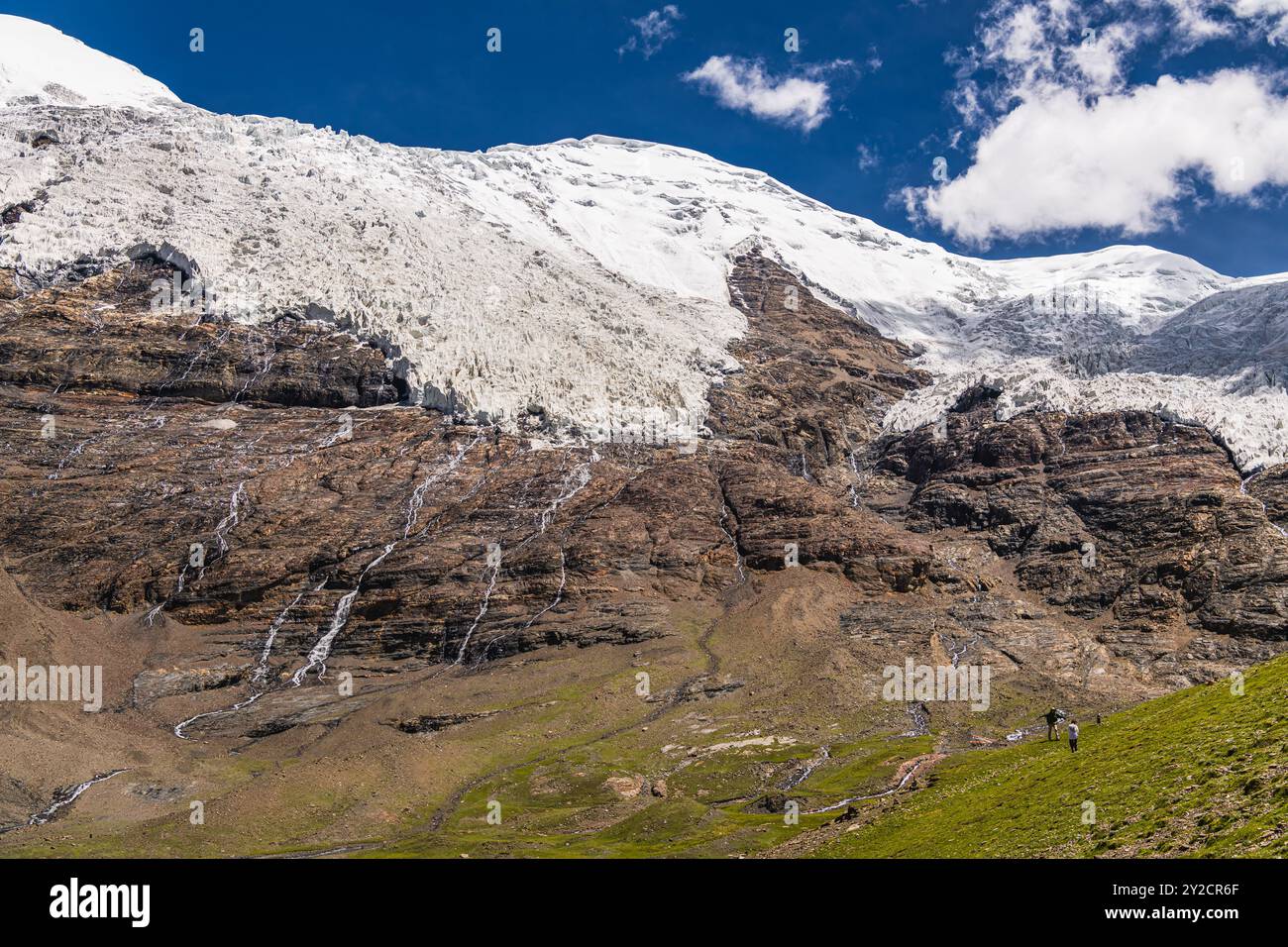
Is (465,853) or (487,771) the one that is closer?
(465,853)

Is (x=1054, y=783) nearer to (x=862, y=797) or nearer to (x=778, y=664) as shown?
(x=862, y=797)

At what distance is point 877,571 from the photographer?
19162 cm

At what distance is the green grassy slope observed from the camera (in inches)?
1414

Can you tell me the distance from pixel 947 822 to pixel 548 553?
138201mm

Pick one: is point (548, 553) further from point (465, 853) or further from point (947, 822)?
point (947, 822)

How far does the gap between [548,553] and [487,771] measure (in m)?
64.9

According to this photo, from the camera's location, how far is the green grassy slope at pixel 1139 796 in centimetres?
3591

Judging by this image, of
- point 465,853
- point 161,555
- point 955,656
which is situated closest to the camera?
point 465,853

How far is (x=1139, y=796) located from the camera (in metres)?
44.5
